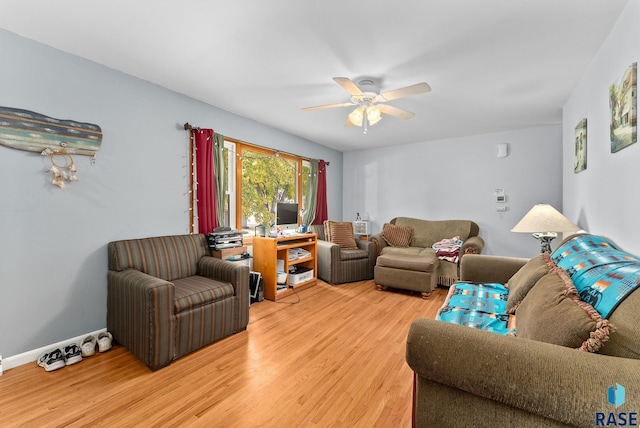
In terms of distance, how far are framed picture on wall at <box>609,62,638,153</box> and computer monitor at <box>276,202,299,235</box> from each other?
3291 mm

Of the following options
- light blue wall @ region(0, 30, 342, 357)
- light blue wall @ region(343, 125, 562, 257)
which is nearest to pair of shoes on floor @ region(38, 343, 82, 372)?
light blue wall @ region(0, 30, 342, 357)

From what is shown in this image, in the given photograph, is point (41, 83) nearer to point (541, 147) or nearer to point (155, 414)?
point (155, 414)

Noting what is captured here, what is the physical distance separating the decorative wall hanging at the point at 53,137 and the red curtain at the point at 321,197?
3.35m

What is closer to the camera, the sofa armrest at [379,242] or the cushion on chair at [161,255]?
the cushion on chair at [161,255]

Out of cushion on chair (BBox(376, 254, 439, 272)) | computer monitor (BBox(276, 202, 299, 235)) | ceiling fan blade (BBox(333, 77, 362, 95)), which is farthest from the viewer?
computer monitor (BBox(276, 202, 299, 235))

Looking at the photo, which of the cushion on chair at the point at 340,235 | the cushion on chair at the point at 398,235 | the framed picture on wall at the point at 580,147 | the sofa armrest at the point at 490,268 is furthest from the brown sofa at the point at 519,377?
the cushion on chair at the point at 398,235

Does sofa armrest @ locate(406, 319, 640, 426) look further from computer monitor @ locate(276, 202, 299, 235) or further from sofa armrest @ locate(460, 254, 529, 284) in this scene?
computer monitor @ locate(276, 202, 299, 235)

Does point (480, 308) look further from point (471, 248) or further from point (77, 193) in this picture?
point (77, 193)

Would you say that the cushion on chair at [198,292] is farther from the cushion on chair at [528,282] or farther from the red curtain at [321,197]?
the red curtain at [321,197]

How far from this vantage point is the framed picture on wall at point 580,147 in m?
2.36

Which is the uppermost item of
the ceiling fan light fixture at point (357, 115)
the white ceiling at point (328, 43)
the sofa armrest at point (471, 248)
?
the white ceiling at point (328, 43)

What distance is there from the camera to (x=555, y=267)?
5.45ft

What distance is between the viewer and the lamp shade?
239 cm

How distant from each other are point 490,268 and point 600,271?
1.38 meters
